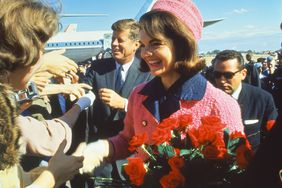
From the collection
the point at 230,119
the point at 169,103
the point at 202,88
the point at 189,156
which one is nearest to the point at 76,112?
the point at 169,103

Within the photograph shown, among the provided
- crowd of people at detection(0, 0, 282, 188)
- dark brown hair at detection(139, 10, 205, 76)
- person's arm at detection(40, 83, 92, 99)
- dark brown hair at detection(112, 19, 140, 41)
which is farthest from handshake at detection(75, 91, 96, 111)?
dark brown hair at detection(112, 19, 140, 41)

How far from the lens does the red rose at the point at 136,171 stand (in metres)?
1.49

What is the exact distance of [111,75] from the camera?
4.16 metres

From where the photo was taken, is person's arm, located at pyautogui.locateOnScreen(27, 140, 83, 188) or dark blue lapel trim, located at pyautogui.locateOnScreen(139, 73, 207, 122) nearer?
person's arm, located at pyautogui.locateOnScreen(27, 140, 83, 188)

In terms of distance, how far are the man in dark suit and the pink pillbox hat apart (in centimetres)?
153

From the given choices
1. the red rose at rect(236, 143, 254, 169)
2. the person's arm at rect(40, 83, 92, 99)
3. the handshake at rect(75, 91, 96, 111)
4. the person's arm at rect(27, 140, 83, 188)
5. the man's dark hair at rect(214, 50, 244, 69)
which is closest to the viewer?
the red rose at rect(236, 143, 254, 169)

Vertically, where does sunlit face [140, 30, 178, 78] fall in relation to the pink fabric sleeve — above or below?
above

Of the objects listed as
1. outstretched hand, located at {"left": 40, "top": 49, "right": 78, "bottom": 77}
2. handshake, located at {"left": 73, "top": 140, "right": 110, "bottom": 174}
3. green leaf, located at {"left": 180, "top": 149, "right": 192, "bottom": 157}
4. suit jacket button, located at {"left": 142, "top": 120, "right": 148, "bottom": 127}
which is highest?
outstretched hand, located at {"left": 40, "top": 49, "right": 78, "bottom": 77}

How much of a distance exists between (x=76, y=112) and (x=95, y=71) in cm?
167

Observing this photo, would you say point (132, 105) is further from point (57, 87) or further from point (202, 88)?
point (57, 87)

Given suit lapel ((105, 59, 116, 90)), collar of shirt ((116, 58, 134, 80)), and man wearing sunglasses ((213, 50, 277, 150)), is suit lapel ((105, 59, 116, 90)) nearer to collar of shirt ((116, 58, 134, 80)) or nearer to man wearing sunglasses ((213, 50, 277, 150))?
collar of shirt ((116, 58, 134, 80))

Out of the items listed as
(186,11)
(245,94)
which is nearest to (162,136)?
(186,11)

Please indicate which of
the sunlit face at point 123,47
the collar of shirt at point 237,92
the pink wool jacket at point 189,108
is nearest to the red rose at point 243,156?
the pink wool jacket at point 189,108

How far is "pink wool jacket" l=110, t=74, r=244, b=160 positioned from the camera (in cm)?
200
